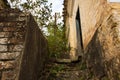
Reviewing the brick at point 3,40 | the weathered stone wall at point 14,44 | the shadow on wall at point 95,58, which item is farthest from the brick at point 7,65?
the shadow on wall at point 95,58

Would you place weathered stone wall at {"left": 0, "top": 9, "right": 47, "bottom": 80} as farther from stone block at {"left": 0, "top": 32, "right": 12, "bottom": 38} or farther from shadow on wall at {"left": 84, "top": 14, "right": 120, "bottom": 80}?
shadow on wall at {"left": 84, "top": 14, "right": 120, "bottom": 80}

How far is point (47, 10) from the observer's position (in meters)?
9.05

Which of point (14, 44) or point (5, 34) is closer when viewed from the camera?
point (14, 44)

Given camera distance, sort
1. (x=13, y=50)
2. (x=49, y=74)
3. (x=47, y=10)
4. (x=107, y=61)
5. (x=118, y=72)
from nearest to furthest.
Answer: (x=13, y=50) < (x=118, y=72) < (x=107, y=61) < (x=49, y=74) < (x=47, y=10)

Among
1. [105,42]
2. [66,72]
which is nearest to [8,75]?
[105,42]

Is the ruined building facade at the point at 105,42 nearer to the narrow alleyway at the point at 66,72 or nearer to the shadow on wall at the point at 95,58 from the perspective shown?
the shadow on wall at the point at 95,58

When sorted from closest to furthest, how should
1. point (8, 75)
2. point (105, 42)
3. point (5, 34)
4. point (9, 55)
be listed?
1. point (8, 75)
2. point (9, 55)
3. point (5, 34)
4. point (105, 42)

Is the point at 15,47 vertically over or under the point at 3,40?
under

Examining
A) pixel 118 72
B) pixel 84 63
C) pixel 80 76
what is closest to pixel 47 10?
pixel 84 63

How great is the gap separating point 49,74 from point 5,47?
2409 millimetres

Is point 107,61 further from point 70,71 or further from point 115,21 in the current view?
point 70,71

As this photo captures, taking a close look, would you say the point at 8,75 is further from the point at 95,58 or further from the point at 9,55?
the point at 95,58

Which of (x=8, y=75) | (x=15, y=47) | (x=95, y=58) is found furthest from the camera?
(x=95, y=58)

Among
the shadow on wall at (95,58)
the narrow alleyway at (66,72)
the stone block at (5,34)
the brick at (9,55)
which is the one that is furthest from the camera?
the narrow alleyway at (66,72)
